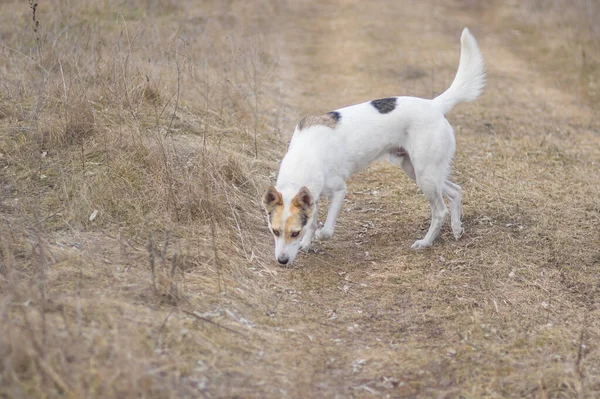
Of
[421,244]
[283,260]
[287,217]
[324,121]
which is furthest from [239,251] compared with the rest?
[421,244]

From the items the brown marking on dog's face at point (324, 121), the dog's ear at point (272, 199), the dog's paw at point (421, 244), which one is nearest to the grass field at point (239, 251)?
the dog's paw at point (421, 244)

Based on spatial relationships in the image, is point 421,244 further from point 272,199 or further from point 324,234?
point 272,199

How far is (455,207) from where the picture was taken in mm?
6223

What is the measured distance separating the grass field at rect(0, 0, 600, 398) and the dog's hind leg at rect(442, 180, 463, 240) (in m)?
0.10

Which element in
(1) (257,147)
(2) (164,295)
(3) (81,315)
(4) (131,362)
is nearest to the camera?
(4) (131,362)

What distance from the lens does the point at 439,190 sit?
605 centimetres

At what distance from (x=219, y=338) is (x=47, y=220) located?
215 cm

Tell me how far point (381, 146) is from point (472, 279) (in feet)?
4.61

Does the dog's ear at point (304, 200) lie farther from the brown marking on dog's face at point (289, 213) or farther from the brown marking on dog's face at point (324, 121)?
the brown marking on dog's face at point (324, 121)

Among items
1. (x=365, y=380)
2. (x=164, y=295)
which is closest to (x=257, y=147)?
(x=164, y=295)

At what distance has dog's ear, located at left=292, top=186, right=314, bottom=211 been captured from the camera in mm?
5141

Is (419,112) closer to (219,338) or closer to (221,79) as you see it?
(219,338)

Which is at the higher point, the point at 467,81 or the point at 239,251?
the point at 467,81

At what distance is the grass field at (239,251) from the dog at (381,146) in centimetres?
38
